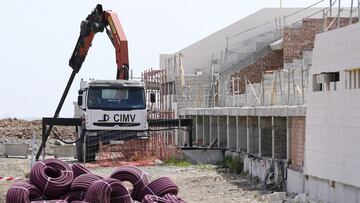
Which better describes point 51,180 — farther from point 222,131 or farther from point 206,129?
point 206,129

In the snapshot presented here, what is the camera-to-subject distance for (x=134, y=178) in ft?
54.6

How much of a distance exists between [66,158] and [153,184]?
19629 mm

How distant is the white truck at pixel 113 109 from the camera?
91.7ft

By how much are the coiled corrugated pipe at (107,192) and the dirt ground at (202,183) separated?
16.1 feet

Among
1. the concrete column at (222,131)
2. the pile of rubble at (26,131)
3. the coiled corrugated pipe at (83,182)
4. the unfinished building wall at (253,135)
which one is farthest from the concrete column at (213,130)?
the pile of rubble at (26,131)

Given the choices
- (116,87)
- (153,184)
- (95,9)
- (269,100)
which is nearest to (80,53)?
(95,9)

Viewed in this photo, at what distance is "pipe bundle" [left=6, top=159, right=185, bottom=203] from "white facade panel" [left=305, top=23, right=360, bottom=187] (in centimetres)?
353

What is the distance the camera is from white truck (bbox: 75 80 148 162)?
91.7 ft

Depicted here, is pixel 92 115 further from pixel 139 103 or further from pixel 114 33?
pixel 114 33

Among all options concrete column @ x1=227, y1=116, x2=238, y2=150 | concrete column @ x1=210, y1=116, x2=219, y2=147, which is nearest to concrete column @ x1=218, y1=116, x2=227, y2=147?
concrete column @ x1=210, y1=116, x2=219, y2=147

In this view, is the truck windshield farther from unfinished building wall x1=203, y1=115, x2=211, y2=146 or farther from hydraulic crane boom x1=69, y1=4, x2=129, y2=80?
unfinished building wall x1=203, y1=115, x2=211, y2=146

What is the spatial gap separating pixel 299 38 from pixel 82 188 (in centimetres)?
2140

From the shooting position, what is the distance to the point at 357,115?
1630cm

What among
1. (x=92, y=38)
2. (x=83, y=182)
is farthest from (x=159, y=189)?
(x=92, y=38)
